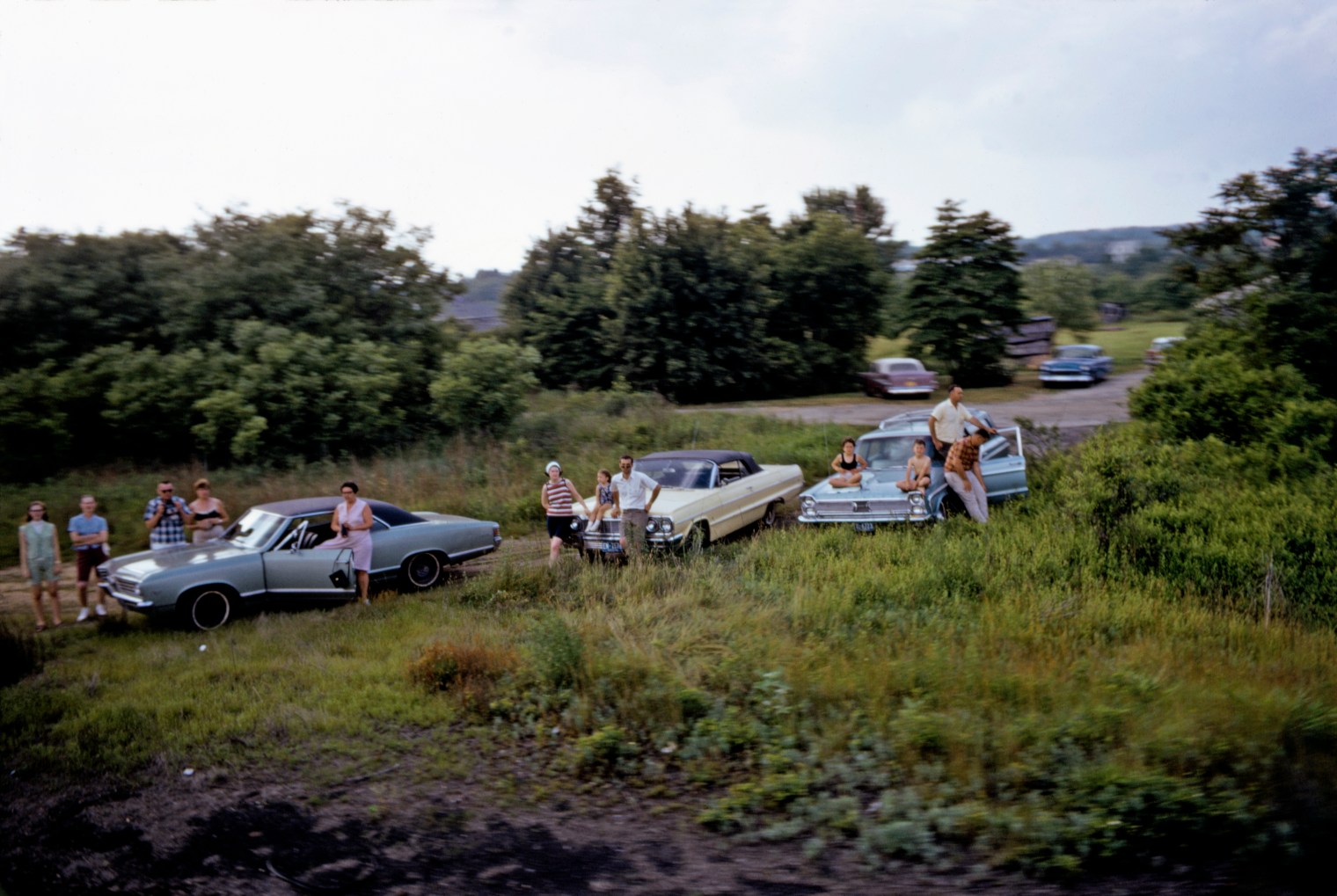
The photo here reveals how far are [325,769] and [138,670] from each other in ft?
11.0

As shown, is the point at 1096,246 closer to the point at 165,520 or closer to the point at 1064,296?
the point at 1064,296

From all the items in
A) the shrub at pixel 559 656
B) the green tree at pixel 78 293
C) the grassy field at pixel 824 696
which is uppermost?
the green tree at pixel 78 293

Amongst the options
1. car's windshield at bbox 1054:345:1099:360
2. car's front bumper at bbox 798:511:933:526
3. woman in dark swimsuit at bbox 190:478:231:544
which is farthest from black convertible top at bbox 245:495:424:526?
car's windshield at bbox 1054:345:1099:360

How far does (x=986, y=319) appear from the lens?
34.5 m

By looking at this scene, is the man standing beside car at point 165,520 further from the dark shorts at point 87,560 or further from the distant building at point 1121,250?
the distant building at point 1121,250

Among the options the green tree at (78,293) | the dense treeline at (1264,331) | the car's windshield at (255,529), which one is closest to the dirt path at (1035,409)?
the dense treeline at (1264,331)

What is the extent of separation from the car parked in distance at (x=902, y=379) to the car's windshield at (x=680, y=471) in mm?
19945

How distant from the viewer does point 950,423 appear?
42.9 ft

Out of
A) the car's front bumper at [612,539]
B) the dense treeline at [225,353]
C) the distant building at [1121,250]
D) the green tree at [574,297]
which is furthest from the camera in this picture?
the distant building at [1121,250]

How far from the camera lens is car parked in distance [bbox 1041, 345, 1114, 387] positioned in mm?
32031

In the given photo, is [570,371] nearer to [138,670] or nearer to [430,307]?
[430,307]

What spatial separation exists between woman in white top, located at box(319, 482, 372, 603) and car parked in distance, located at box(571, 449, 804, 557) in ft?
8.98

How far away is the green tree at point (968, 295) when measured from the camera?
3406 cm

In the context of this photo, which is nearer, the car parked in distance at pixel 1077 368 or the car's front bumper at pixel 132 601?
the car's front bumper at pixel 132 601
